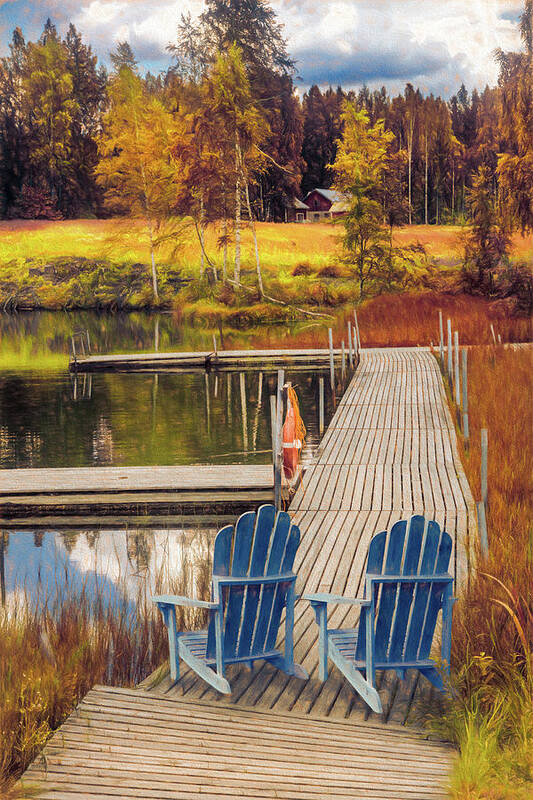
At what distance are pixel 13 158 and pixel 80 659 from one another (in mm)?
2582

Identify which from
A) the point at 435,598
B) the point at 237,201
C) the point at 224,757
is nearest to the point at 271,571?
the point at 435,598

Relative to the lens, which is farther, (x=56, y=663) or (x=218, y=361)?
(x=218, y=361)

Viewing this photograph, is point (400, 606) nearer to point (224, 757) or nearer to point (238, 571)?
point (238, 571)

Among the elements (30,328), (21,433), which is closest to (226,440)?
(21,433)

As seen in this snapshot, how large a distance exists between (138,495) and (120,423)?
19.1 feet

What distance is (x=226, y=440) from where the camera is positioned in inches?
465

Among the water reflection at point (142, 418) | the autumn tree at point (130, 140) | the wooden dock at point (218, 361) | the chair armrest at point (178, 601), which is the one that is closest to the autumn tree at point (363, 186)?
the autumn tree at point (130, 140)

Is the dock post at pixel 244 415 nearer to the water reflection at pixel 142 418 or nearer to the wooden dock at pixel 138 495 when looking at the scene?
the water reflection at pixel 142 418

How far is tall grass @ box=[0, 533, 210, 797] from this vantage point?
122 inches

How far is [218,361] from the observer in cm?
1761

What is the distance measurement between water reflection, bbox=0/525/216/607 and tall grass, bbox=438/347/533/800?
190cm

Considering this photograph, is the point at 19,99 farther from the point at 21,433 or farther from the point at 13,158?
the point at 21,433

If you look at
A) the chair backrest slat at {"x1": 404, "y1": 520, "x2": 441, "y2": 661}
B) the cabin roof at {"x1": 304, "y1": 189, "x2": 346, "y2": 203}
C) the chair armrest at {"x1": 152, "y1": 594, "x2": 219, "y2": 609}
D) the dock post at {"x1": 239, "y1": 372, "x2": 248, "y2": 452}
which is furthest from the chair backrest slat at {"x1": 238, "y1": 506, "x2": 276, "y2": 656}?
the dock post at {"x1": 239, "y1": 372, "x2": 248, "y2": 452}

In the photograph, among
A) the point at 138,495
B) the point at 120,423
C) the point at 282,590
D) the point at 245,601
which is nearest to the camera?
the point at 245,601
